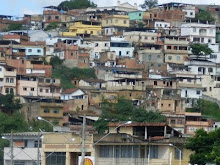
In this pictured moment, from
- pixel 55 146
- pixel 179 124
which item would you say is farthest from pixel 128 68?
pixel 55 146

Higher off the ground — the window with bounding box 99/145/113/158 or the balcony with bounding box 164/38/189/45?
the balcony with bounding box 164/38/189/45

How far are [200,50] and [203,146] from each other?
48711 millimetres

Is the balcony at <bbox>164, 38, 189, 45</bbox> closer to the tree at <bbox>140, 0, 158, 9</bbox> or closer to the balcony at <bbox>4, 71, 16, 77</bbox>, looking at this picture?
the balcony at <bbox>4, 71, 16, 77</bbox>

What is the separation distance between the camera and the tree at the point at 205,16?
110 metres

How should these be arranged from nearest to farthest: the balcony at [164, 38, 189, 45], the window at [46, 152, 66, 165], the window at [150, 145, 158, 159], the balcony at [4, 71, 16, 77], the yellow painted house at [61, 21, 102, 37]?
1. the window at [150, 145, 158, 159]
2. the window at [46, 152, 66, 165]
3. the balcony at [4, 71, 16, 77]
4. the balcony at [164, 38, 189, 45]
5. the yellow painted house at [61, 21, 102, 37]

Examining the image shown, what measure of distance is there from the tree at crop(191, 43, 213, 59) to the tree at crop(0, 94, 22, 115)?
1947 centimetres

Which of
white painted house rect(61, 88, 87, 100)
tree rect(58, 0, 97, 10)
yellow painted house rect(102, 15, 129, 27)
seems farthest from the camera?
tree rect(58, 0, 97, 10)

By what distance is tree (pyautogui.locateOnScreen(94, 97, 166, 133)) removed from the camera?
2943 inches

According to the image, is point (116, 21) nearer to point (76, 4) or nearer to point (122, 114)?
point (76, 4)

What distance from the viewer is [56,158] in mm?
52750

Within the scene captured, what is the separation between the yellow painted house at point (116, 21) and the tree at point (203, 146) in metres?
58.0

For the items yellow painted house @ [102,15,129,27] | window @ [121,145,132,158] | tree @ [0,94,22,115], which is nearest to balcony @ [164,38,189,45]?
yellow painted house @ [102,15,129,27]

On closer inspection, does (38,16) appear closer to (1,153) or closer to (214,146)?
(1,153)

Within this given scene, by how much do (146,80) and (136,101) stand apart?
154 inches
